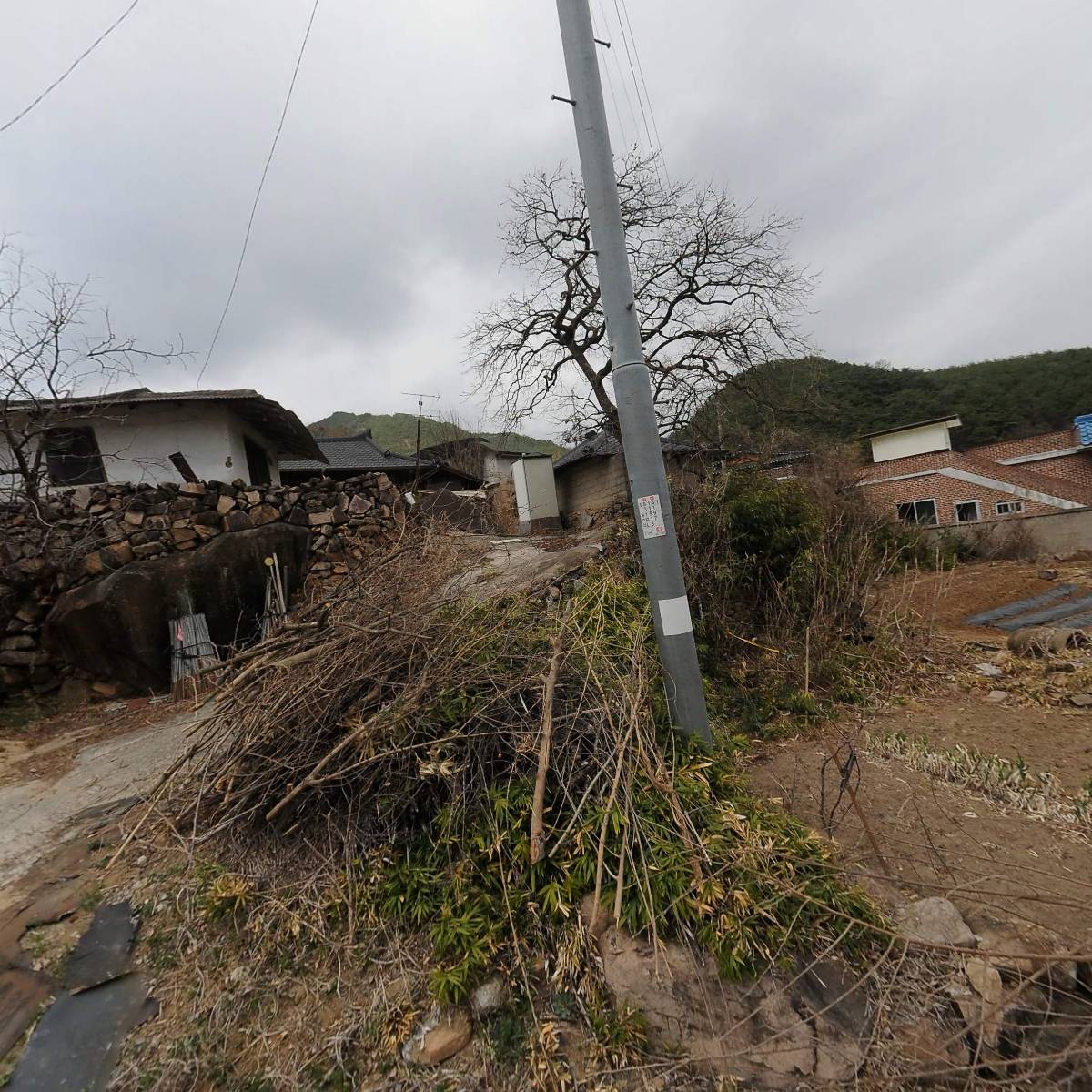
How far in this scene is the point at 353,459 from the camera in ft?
60.5

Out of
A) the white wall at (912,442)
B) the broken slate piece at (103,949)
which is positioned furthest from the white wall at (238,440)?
the white wall at (912,442)

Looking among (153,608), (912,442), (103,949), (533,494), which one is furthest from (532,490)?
(912,442)

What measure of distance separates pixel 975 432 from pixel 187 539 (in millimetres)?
37412

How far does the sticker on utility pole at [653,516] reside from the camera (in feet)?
9.48

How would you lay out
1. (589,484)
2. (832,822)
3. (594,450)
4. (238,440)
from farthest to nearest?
1. (589,484)
2. (594,450)
3. (238,440)
4. (832,822)

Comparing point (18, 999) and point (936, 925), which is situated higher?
point (18, 999)

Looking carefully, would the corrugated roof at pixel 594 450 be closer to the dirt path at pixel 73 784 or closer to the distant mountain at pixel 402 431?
the distant mountain at pixel 402 431

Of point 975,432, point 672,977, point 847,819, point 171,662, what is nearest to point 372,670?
point 672,977

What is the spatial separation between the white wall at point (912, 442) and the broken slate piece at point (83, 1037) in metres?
25.4

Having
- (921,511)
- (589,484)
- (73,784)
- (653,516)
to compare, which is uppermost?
(589,484)

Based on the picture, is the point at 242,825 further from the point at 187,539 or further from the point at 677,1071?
the point at 187,539

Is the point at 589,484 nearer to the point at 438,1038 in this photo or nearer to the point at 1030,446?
the point at 438,1038

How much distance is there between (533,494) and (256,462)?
802 centimetres

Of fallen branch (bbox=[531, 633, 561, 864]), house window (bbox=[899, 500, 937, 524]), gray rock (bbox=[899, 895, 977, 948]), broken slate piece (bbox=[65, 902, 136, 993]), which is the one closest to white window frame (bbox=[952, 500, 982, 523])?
house window (bbox=[899, 500, 937, 524])
